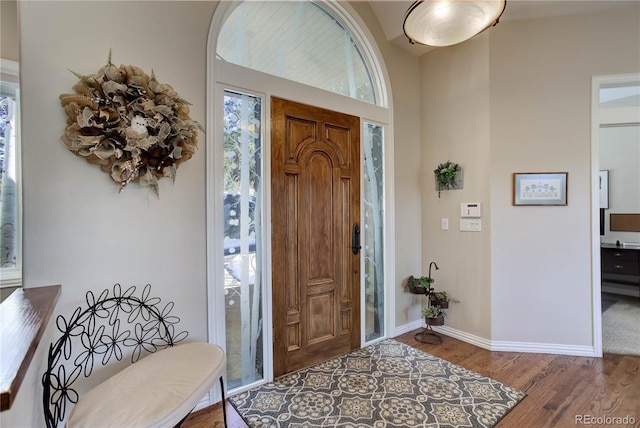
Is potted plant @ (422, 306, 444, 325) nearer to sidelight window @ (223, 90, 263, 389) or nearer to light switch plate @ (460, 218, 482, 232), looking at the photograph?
light switch plate @ (460, 218, 482, 232)

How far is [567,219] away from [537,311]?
859mm

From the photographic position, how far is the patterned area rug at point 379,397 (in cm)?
179

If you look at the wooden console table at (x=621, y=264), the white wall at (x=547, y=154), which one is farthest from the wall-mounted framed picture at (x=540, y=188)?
the wooden console table at (x=621, y=264)

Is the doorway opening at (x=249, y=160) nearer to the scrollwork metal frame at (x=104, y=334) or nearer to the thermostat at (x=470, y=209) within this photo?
the scrollwork metal frame at (x=104, y=334)

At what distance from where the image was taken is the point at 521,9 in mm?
2525

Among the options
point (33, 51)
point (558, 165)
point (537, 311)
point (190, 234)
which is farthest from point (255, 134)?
point (537, 311)

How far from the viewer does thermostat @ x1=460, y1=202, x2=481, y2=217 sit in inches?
110

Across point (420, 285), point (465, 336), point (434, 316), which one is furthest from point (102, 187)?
point (465, 336)

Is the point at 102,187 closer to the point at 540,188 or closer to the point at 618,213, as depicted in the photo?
the point at 540,188

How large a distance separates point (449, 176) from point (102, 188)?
284 cm

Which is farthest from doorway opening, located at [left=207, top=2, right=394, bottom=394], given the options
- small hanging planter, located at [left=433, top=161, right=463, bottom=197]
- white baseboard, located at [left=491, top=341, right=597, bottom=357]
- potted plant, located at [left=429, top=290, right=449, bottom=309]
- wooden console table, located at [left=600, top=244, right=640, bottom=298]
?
wooden console table, located at [left=600, top=244, right=640, bottom=298]

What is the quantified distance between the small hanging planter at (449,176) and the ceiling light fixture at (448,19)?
4.04 ft

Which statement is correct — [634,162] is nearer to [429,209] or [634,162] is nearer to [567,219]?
[567,219]

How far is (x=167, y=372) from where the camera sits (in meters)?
1.41
